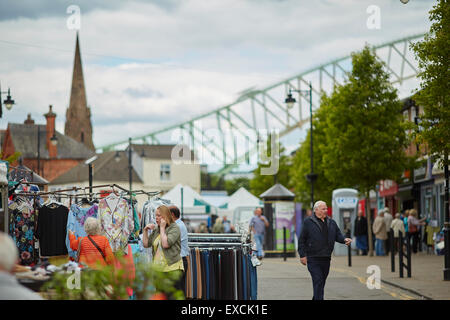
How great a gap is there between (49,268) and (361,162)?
3191 centimetres

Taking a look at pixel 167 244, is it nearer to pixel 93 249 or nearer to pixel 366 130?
pixel 93 249

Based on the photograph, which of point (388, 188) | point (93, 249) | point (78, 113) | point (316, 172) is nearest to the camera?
point (93, 249)

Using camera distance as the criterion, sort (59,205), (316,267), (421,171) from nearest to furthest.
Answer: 1. (316,267)
2. (59,205)
3. (421,171)

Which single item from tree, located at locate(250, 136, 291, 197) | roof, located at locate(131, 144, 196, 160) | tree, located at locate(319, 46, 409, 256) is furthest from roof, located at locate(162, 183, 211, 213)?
tree, located at locate(250, 136, 291, 197)

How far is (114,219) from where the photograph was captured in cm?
1655

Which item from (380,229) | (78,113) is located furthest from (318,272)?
(78,113)

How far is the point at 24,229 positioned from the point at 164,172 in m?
72.4

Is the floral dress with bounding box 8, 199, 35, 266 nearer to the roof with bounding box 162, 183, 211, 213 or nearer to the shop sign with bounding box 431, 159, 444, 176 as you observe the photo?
the shop sign with bounding box 431, 159, 444, 176

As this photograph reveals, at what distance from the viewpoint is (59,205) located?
1641 centimetres

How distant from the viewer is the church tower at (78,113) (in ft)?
460

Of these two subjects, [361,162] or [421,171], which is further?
[421,171]

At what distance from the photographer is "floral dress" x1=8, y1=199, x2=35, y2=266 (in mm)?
16188
